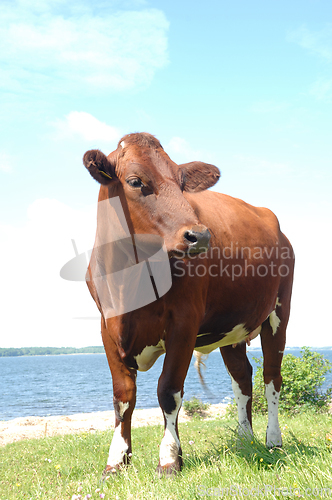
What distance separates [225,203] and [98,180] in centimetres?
225

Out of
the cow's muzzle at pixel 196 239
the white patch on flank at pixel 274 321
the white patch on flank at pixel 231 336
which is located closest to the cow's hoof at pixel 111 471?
the white patch on flank at pixel 231 336

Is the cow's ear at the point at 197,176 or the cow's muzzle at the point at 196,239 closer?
the cow's muzzle at the point at 196,239

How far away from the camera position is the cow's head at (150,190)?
3397mm

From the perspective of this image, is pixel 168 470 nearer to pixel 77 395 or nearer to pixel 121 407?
pixel 121 407

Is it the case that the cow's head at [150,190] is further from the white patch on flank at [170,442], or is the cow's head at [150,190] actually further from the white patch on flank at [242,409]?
the white patch on flank at [242,409]

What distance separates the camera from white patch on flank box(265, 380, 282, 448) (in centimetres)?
541

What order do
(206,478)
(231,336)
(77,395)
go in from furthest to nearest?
(77,395) < (231,336) < (206,478)

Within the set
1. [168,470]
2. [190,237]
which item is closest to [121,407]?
[168,470]

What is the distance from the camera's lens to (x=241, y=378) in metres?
6.08

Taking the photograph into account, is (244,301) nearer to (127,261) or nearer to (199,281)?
(199,281)

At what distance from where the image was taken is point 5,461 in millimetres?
7148

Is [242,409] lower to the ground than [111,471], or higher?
lower

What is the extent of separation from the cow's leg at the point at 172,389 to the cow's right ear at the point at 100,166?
156 centimetres

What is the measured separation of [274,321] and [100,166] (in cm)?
379
